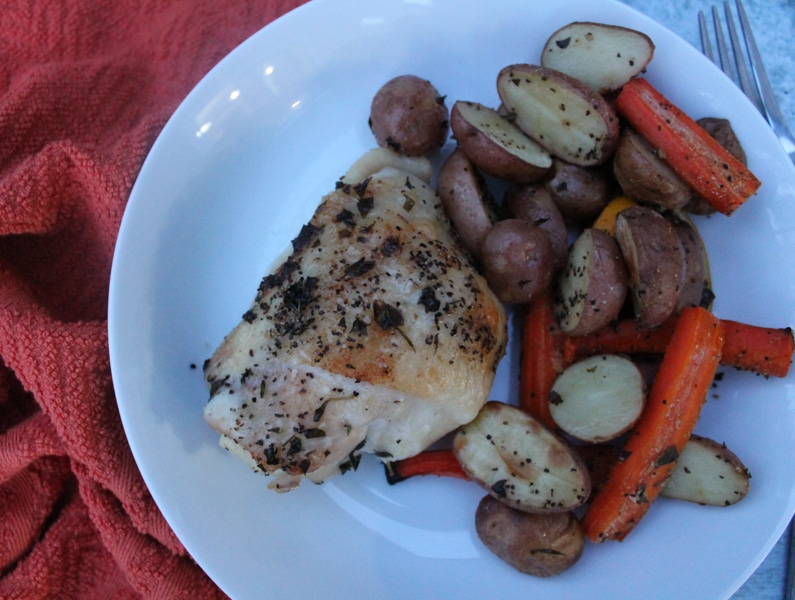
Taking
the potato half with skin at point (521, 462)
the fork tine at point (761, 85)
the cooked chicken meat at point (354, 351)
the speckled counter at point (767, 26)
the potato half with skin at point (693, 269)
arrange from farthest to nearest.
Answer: the speckled counter at point (767, 26), the fork tine at point (761, 85), the potato half with skin at point (693, 269), the potato half with skin at point (521, 462), the cooked chicken meat at point (354, 351)

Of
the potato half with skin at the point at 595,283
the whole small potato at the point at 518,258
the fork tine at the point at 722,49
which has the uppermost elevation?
the fork tine at the point at 722,49

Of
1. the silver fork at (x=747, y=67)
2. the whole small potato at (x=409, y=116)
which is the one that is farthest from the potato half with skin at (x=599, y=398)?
the silver fork at (x=747, y=67)

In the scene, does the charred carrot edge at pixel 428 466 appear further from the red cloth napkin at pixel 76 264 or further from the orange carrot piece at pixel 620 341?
the red cloth napkin at pixel 76 264

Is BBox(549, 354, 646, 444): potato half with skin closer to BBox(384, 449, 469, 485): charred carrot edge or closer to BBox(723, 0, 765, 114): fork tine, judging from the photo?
BBox(384, 449, 469, 485): charred carrot edge

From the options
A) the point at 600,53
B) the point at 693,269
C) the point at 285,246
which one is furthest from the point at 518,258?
the point at 285,246

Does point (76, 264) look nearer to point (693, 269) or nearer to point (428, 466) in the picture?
point (428, 466)

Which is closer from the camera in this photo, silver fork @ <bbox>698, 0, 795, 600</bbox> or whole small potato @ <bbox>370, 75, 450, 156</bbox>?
whole small potato @ <bbox>370, 75, 450, 156</bbox>

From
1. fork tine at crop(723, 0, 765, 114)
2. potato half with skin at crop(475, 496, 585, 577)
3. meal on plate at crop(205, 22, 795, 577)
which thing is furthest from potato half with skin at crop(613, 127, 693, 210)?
potato half with skin at crop(475, 496, 585, 577)
